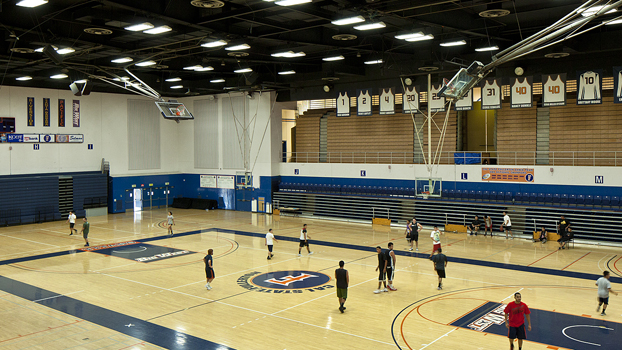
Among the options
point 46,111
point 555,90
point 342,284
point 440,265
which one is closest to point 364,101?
point 555,90

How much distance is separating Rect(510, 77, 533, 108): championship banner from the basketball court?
7.28 meters

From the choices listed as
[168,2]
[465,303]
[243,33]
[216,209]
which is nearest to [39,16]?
[168,2]

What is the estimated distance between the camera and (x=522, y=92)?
24.6 m

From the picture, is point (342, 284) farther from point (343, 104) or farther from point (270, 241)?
point (343, 104)

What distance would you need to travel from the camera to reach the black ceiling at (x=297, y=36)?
17312 mm

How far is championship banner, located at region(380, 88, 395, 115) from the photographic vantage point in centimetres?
2909

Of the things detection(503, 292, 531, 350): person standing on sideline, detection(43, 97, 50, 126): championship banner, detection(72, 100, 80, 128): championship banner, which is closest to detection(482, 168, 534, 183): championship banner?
detection(503, 292, 531, 350): person standing on sideline

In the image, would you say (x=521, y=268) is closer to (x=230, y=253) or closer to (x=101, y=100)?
(x=230, y=253)

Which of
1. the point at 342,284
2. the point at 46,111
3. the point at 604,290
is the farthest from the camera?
the point at 46,111

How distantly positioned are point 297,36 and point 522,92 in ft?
39.1

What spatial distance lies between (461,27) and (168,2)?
11.8m

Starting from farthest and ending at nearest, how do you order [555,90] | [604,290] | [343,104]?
1. [343,104]
2. [555,90]
3. [604,290]

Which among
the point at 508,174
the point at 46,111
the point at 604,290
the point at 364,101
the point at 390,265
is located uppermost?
the point at 46,111

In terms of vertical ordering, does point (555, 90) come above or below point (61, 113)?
below
